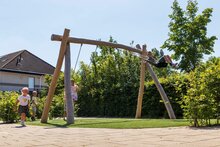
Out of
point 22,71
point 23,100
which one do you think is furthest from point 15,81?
point 23,100

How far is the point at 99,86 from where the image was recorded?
75.7 ft

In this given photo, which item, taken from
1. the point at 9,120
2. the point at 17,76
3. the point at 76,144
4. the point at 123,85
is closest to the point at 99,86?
the point at 123,85

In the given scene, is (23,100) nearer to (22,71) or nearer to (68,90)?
(68,90)

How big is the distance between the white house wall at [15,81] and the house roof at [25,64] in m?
0.76

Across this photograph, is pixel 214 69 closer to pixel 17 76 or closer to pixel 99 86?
pixel 99 86

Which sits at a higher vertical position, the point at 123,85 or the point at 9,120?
the point at 123,85

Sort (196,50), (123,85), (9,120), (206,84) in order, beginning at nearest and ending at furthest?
(206,84) → (9,120) → (123,85) → (196,50)

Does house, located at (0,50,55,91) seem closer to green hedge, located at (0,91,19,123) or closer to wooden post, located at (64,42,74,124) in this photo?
green hedge, located at (0,91,19,123)

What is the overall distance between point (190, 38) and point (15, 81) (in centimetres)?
2416

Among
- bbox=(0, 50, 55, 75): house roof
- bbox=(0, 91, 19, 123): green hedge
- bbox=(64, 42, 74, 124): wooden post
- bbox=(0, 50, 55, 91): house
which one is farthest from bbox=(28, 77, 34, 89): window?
bbox=(64, 42, 74, 124): wooden post

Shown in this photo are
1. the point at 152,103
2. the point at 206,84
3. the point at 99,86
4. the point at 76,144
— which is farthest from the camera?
the point at 99,86

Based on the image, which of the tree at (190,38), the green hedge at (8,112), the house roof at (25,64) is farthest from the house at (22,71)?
the green hedge at (8,112)

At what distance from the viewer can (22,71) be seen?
44.5 m

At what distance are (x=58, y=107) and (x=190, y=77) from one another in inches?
408
